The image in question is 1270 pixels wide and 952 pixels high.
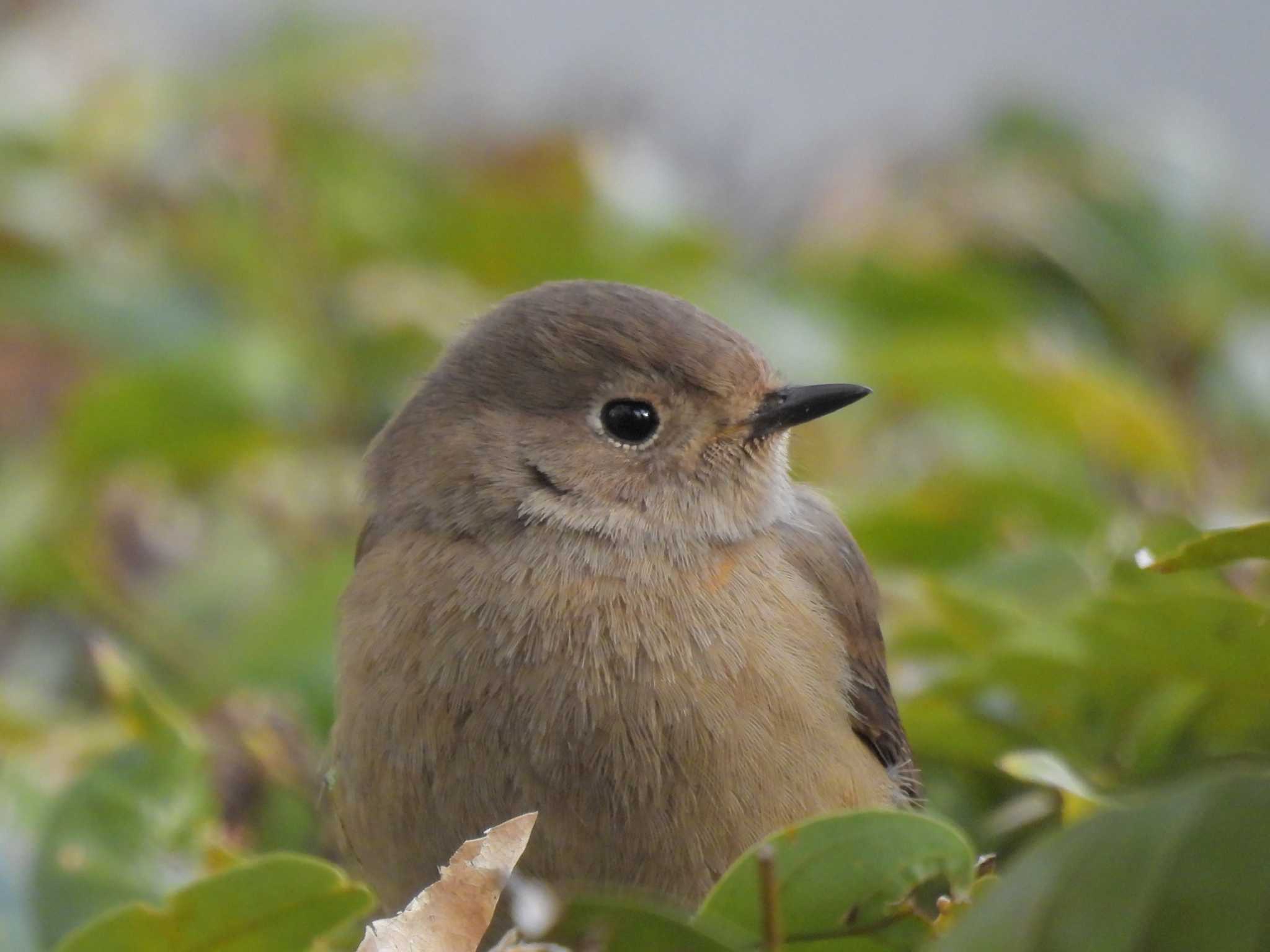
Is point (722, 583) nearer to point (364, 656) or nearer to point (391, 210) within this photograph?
point (364, 656)

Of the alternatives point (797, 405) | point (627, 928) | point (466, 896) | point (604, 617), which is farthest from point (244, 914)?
point (797, 405)

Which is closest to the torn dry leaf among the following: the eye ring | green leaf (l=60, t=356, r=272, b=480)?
the eye ring

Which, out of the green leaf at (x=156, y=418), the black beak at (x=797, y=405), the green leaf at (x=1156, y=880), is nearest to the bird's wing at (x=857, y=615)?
the black beak at (x=797, y=405)

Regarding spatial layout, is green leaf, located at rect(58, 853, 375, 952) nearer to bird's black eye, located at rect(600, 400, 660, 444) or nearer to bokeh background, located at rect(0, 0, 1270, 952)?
bokeh background, located at rect(0, 0, 1270, 952)

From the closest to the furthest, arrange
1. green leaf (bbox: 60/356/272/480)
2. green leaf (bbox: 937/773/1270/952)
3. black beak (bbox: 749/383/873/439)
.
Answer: green leaf (bbox: 937/773/1270/952) → black beak (bbox: 749/383/873/439) → green leaf (bbox: 60/356/272/480)

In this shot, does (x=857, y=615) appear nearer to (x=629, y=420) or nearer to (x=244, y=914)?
(x=629, y=420)

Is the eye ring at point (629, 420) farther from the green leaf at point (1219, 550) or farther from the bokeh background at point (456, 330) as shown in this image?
the green leaf at point (1219, 550)
